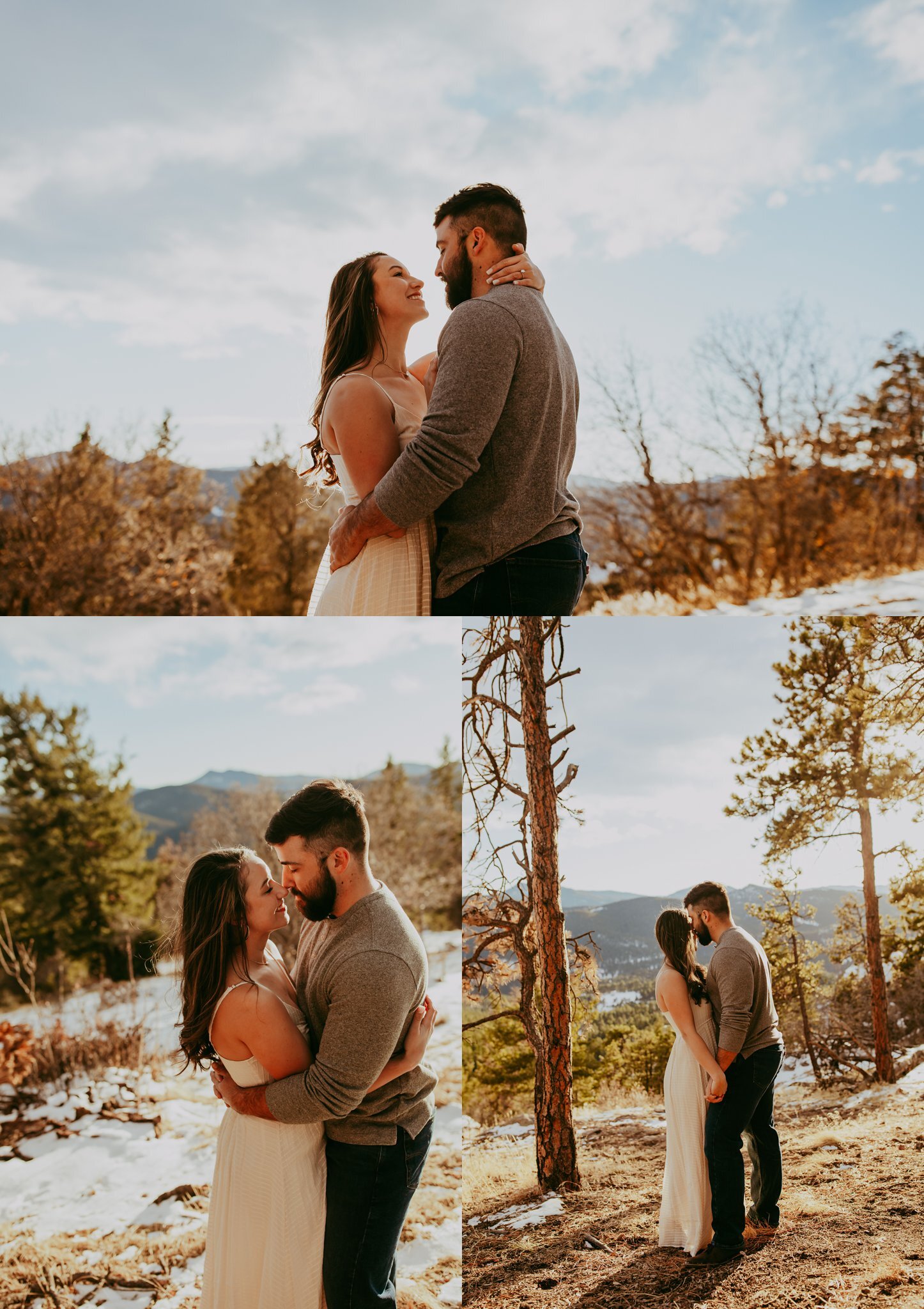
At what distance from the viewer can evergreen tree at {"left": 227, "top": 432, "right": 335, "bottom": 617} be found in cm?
1554

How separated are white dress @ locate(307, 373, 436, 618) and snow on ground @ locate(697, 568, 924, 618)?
11750 mm

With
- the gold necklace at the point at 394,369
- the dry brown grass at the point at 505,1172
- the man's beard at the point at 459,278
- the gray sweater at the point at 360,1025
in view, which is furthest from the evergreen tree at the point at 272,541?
the gray sweater at the point at 360,1025

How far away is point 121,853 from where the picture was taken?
3.60m

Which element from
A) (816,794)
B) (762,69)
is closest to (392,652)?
(816,794)

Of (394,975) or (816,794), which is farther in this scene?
(816,794)

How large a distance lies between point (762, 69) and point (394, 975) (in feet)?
53.6

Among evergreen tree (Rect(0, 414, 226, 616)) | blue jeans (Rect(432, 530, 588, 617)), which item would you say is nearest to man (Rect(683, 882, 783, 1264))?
blue jeans (Rect(432, 530, 588, 617))

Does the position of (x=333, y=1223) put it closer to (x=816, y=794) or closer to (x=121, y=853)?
(x=121, y=853)

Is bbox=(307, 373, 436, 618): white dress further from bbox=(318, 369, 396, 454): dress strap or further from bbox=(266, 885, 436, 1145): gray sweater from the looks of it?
bbox=(266, 885, 436, 1145): gray sweater


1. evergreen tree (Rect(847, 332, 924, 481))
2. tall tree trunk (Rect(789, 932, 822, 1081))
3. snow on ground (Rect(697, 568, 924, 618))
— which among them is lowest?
tall tree trunk (Rect(789, 932, 822, 1081))

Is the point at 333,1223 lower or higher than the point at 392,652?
lower

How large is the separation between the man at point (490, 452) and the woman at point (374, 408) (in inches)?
2.6

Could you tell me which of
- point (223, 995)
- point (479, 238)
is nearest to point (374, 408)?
point (479, 238)

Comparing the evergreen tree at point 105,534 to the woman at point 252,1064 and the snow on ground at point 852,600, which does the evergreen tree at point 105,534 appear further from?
the woman at point 252,1064
